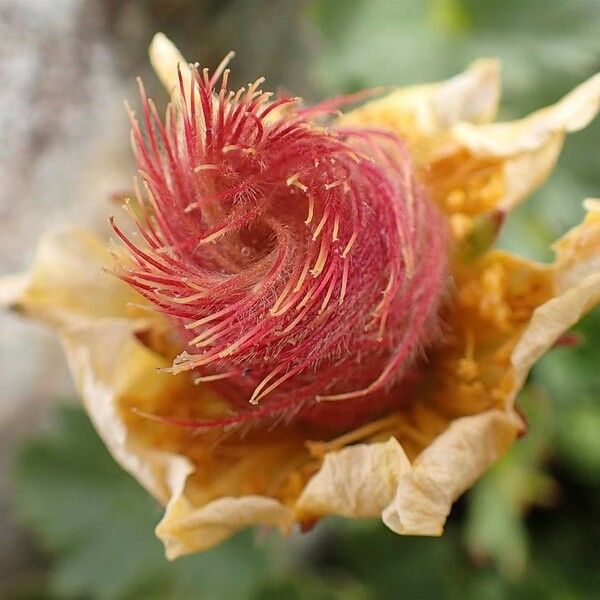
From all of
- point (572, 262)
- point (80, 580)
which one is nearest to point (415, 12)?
point (572, 262)

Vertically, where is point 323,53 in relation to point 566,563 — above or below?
above

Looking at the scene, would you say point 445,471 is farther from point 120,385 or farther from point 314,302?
point 120,385

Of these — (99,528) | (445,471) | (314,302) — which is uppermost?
(314,302)

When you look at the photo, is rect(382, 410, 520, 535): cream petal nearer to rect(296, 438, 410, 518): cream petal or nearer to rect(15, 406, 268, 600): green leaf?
rect(296, 438, 410, 518): cream petal

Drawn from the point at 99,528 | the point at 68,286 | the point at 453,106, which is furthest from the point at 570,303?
the point at 99,528

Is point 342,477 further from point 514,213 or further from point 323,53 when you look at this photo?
point 323,53

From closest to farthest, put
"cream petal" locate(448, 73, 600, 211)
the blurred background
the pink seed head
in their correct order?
the pink seed head
"cream petal" locate(448, 73, 600, 211)
the blurred background

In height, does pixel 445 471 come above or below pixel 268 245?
below

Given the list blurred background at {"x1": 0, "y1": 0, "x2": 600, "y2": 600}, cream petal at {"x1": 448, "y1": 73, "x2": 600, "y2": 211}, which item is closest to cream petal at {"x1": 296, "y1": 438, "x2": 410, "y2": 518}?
cream petal at {"x1": 448, "y1": 73, "x2": 600, "y2": 211}
